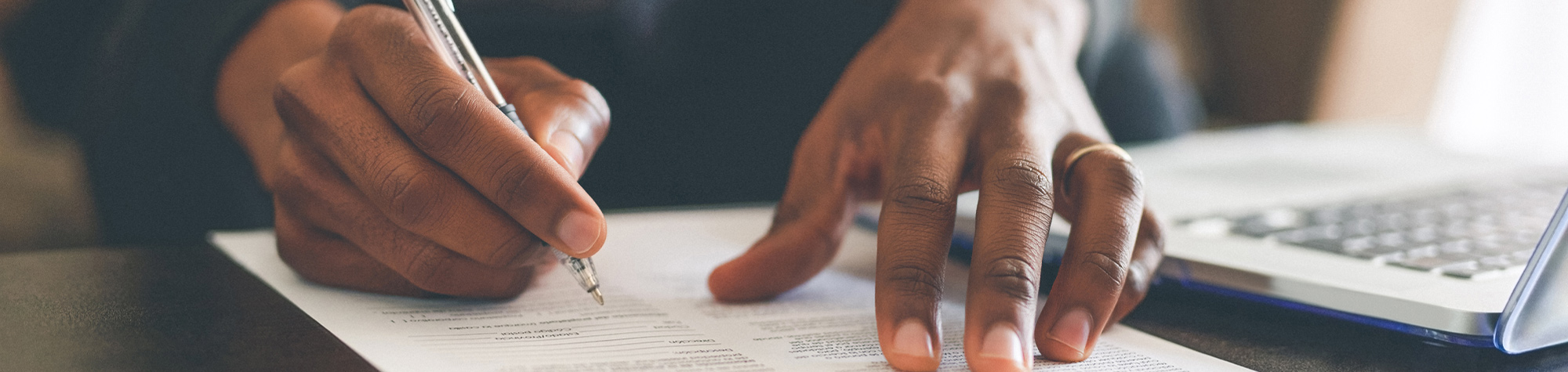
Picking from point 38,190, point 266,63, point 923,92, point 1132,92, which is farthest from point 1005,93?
point 38,190

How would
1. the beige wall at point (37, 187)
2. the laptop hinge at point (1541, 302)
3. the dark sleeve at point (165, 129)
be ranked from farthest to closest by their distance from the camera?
the beige wall at point (37, 187)
the dark sleeve at point (165, 129)
the laptop hinge at point (1541, 302)

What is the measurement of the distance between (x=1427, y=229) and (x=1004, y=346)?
388mm

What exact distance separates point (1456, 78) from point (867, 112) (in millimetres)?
2410

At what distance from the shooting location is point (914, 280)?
0.41 metres

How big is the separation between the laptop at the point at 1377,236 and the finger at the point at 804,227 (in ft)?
0.29

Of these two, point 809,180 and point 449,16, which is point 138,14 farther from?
point 809,180

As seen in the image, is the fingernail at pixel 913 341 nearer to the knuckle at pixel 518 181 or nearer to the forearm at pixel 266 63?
the knuckle at pixel 518 181

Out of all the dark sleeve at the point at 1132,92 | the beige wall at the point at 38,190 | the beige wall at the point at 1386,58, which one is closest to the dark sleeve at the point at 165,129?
the beige wall at the point at 38,190

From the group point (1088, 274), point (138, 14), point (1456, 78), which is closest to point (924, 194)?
point (1088, 274)

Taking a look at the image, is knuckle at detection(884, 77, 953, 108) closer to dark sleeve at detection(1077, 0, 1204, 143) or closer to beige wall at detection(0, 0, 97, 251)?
dark sleeve at detection(1077, 0, 1204, 143)

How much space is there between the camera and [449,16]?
464 millimetres

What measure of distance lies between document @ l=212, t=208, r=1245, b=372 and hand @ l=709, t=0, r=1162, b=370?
2 cm

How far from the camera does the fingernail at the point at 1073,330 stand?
0.39m

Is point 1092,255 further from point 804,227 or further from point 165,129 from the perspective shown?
point 165,129
